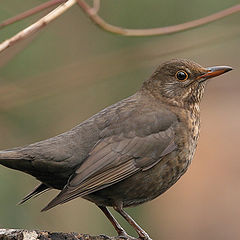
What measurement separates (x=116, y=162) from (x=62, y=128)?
350 centimetres

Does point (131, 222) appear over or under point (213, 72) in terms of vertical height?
under

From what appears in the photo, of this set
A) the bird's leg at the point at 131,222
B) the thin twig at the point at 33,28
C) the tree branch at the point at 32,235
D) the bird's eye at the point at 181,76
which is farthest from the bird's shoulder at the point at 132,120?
the thin twig at the point at 33,28

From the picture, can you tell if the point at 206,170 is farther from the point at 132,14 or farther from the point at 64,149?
the point at 64,149

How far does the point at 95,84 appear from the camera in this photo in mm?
9742

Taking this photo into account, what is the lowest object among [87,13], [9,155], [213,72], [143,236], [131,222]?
[143,236]

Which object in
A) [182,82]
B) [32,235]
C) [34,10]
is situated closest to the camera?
[32,235]

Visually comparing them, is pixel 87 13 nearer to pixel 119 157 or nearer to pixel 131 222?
pixel 119 157

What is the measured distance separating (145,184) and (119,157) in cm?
30

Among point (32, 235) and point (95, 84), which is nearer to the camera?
point (32, 235)

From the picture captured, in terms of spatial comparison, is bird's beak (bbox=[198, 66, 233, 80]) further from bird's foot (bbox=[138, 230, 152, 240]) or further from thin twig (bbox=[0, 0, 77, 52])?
thin twig (bbox=[0, 0, 77, 52])

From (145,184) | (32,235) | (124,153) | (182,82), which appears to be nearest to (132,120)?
(124,153)

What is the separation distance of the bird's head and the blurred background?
105cm

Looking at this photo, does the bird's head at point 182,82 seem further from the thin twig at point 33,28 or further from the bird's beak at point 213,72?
the thin twig at point 33,28

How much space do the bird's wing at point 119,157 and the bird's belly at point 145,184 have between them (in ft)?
0.20
